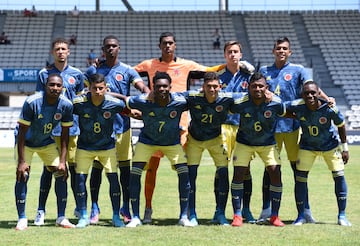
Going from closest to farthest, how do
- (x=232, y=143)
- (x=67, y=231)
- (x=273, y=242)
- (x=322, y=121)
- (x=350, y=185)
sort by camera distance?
(x=273, y=242) < (x=67, y=231) < (x=322, y=121) < (x=232, y=143) < (x=350, y=185)

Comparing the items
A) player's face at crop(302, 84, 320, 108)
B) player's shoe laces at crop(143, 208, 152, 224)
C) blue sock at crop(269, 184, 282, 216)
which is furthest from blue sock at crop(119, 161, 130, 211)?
player's face at crop(302, 84, 320, 108)

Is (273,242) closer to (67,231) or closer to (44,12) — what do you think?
(67,231)

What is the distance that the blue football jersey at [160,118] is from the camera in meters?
6.93

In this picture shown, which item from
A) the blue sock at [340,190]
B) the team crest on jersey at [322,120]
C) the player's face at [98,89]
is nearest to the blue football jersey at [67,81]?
the player's face at [98,89]

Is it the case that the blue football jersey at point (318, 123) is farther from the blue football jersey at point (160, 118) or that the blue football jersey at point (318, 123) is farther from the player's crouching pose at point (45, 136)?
the player's crouching pose at point (45, 136)

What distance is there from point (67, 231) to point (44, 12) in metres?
32.4

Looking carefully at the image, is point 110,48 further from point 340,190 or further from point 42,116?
point 340,190

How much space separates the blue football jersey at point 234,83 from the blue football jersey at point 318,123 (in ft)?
2.33

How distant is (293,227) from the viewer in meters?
6.75

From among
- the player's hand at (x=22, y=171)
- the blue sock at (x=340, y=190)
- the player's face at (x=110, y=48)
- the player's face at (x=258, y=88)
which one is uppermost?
the player's face at (x=110, y=48)

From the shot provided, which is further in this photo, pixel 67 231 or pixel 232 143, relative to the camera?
pixel 232 143

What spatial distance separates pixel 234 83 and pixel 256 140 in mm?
861

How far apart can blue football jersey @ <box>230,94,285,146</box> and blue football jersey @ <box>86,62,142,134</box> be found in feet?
4.45

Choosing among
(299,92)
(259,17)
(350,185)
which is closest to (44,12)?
(259,17)
